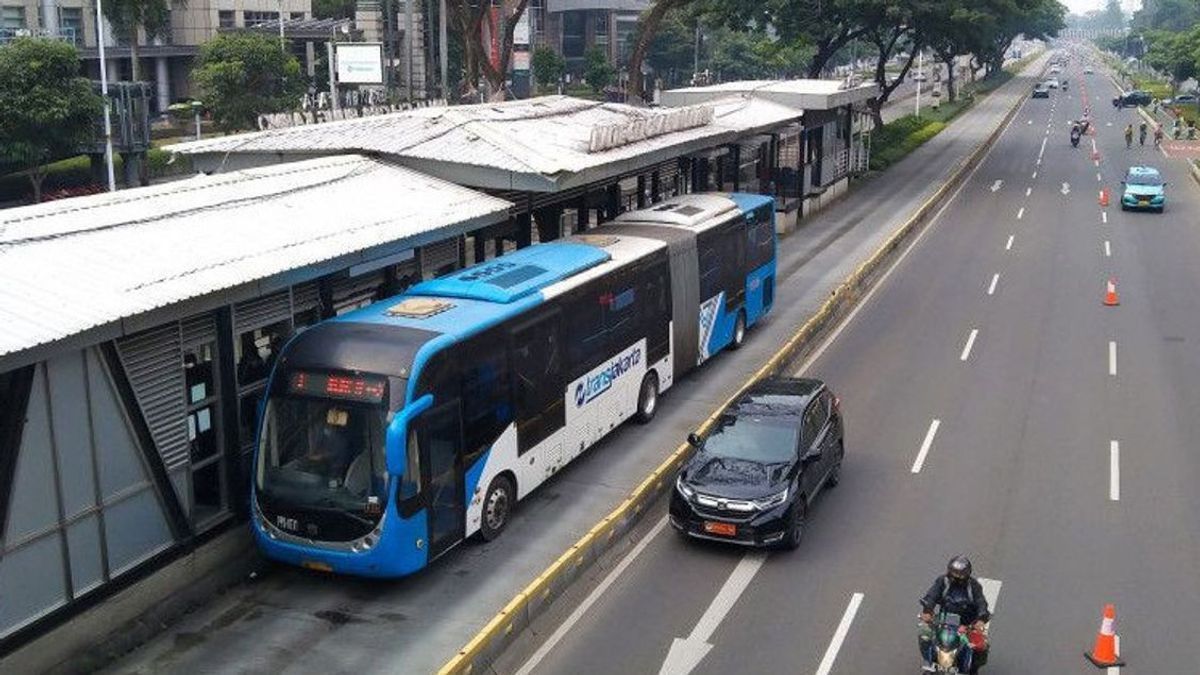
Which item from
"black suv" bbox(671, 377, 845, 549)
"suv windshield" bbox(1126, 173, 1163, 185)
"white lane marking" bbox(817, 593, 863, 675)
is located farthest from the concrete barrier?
"suv windshield" bbox(1126, 173, 1163, 185)

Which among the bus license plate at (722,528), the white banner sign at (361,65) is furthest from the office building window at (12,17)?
the bus license plate at (722,528)

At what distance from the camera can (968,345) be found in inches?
1094

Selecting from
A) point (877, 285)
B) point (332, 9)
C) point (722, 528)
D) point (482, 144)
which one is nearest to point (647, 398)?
point (482, 144)

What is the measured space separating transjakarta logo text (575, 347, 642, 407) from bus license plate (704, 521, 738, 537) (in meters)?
3.60

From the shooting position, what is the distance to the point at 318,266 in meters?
16.2

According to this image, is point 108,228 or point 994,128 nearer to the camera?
point 108,228

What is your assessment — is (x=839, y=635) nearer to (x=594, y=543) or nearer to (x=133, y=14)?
(x=594, y=543)

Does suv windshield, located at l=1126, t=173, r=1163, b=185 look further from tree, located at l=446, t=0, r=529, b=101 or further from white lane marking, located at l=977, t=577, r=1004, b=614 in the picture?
white lane marking, located at l=977, t=577, r=1004, b=614

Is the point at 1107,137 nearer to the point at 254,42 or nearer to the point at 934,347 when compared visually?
the point at 254,42

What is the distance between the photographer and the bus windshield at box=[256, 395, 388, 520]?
14461 millimetres

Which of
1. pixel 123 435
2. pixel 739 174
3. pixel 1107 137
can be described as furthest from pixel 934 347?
pixel 1107 137

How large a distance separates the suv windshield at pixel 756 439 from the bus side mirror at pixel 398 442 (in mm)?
4882

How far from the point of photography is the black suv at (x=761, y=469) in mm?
16141

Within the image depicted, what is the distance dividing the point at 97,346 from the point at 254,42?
5828 centimetres
